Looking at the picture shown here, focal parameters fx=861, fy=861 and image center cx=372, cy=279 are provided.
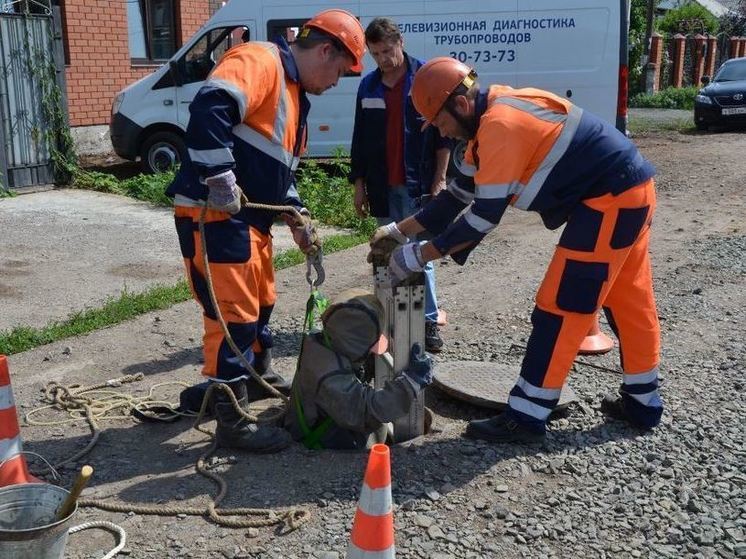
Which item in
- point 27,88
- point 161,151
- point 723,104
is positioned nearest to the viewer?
point 27,88

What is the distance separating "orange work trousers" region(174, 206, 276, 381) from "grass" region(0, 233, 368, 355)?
206 cm

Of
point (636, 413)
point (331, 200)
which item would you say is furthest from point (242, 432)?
point (331, 200)

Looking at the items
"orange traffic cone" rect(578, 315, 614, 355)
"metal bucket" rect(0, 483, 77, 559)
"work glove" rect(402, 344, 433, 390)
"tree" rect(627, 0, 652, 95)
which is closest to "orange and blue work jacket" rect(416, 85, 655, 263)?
"work glove" rect(402, 344, 433, 390)

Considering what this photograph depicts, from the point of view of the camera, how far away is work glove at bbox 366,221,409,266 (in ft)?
13.3

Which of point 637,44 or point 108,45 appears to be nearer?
point 108,45

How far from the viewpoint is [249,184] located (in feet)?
13.3

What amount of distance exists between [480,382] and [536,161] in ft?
4.80

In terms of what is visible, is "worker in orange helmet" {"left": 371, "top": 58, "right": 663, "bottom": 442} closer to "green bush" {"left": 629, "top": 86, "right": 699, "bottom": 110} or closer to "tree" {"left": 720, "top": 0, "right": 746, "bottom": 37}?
"green bush" {"left": 629, "top": 86, "right": 699, "bottom": 110}

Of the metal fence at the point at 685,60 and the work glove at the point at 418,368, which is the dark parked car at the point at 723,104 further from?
the work glove at the point at 418,368

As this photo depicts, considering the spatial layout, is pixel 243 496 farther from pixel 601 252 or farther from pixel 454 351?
pixel 454 351

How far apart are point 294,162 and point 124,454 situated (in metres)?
1.63

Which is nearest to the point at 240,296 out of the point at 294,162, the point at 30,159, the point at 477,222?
the point at 294,162

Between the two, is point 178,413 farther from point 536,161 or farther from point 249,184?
point 536,161

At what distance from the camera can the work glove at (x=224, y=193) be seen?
3656 millimetres
